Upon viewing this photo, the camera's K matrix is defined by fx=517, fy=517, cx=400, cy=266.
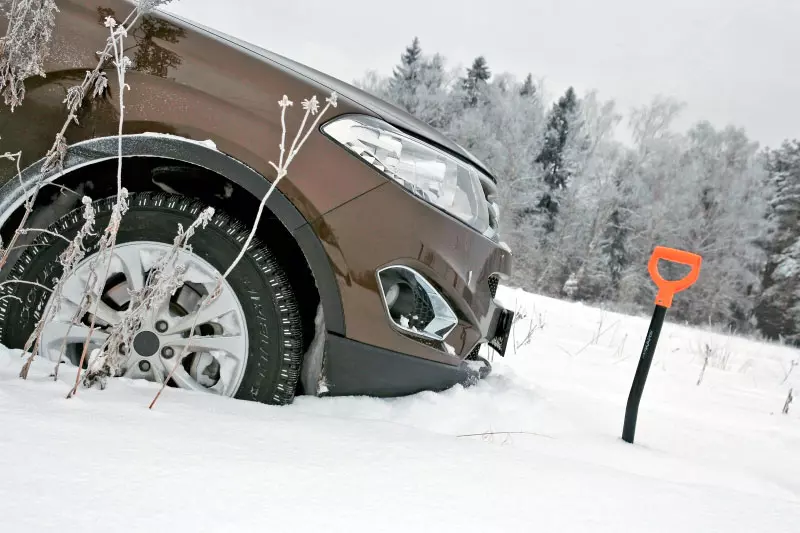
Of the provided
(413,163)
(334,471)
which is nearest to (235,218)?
(413,163)

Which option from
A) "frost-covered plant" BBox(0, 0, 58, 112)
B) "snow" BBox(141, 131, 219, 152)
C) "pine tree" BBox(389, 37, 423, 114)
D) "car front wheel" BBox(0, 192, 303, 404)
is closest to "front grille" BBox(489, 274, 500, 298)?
A: "car front wheel" BBox(0, 192, 303, 404)

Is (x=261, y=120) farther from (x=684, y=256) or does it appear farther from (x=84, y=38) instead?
(x=684, y=256)

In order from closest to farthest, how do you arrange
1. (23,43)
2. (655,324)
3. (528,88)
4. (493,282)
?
(23,43) < (493,282) < (655,324) < (528,88)

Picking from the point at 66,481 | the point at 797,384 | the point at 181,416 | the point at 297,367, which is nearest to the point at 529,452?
the point at 297,367

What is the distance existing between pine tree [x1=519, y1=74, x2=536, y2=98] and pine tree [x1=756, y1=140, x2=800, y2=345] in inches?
707

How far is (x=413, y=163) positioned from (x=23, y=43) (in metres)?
1.20

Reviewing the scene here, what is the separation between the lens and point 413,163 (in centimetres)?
174

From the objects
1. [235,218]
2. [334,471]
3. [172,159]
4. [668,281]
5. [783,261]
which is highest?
[783,261]

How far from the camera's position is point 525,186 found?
31922 mm

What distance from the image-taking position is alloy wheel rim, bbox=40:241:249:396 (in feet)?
5.31

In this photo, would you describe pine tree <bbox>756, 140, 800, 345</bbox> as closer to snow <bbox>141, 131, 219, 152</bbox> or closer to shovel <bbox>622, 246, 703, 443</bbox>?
shovel <bbox>622, 246, 703, 443</bbox>

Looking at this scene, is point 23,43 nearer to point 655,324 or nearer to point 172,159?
point 172,159

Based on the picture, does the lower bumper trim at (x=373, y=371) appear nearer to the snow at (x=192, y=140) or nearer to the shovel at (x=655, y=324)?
the snow at (x=192, y=140)

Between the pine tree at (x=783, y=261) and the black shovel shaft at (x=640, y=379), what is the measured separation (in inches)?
1245
